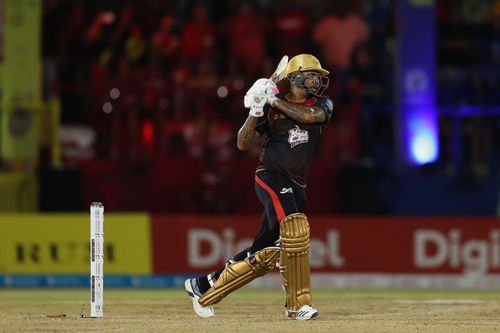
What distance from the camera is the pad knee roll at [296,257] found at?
11.1 meters

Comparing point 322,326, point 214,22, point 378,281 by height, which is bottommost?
point 378,281

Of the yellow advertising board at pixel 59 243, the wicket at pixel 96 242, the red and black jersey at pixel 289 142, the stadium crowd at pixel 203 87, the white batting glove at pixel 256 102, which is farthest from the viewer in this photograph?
the stadium crowd at pixel 203 87

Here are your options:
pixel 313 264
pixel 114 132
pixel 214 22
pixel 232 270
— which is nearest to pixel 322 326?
pixel 232 270

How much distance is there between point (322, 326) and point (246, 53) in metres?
10.8

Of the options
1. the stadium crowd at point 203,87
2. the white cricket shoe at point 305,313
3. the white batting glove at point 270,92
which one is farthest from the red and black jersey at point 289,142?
the stadium crowd at point 203,87

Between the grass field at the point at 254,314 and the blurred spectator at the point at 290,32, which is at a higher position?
the blurred spectator at the point at 290,32

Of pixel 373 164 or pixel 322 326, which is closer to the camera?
pixel 322 326

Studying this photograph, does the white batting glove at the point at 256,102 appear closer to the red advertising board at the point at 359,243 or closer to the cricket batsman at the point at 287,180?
the cricket batsman at the point at 287,180

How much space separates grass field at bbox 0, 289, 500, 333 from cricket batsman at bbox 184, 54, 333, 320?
0.36m

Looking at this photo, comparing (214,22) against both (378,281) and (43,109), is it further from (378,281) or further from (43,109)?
(378,281)

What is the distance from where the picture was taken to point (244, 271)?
11336mm

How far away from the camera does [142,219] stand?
1945cm

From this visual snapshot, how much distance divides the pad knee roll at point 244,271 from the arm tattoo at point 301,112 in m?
1.17

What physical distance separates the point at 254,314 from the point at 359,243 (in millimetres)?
7477
